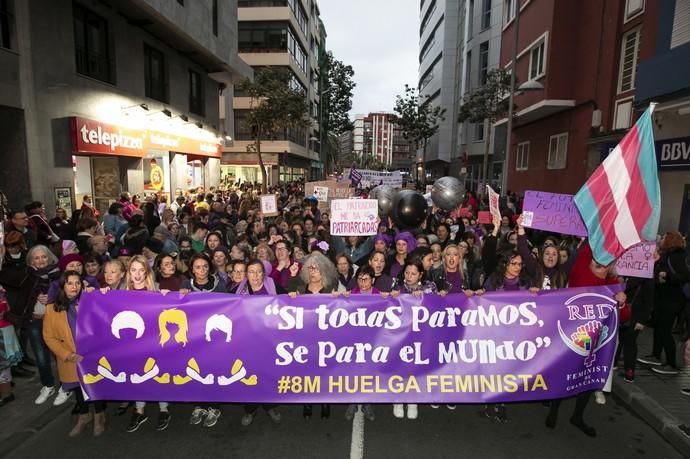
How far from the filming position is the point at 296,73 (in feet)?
151

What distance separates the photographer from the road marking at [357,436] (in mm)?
4121

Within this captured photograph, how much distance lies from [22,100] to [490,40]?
108 ft

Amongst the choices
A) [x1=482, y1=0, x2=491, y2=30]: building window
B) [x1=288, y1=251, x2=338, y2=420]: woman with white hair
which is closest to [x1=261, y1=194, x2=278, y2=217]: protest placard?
[x1=288, y1=251, x2=338, y2=420]: woman with white hair

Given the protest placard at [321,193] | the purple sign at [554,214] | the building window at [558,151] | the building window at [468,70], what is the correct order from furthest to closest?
the building window at [468,70] → the building window at [558,151] → the protest placard at [321,193] → the purple sign at [554,214]

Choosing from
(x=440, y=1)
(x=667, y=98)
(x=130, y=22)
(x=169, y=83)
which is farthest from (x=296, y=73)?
(x=667, y=98)

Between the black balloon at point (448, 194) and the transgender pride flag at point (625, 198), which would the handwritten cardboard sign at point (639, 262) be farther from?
the black balloon at point (448, 194)

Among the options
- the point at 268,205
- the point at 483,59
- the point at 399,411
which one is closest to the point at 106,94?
the point at 268,205

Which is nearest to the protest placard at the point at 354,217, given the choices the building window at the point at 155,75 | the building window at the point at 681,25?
the building window at the point at 681,25

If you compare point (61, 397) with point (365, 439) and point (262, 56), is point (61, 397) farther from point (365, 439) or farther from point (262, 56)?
point (262, 56)

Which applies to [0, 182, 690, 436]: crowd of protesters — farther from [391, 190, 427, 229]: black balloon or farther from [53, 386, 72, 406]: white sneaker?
[391, 190, 427, 229]: black balloon

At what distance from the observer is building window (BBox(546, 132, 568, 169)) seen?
16.6m

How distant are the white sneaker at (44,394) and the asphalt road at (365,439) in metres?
0.39

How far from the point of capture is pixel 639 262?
16.9 ft

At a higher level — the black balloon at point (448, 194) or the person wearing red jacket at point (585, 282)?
the black balloon at point (448, 194)
